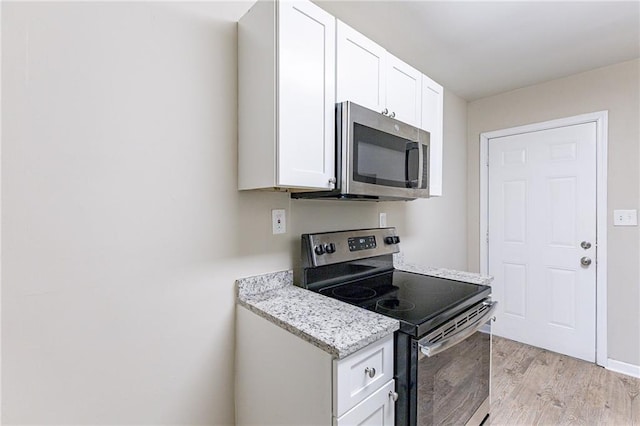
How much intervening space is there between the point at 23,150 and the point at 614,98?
140 inches

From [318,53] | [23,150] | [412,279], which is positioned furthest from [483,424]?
[23,150]

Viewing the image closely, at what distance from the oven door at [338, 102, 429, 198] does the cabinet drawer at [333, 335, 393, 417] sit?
636mm

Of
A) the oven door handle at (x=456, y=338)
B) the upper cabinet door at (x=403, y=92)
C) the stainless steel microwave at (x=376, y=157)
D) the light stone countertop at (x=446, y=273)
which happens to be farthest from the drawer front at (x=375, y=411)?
the upper cabinet door at (x=403, y=92)

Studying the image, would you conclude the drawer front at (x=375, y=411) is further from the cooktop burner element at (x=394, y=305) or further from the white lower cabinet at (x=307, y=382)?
the cooktop burner element at (x=394, y=305)

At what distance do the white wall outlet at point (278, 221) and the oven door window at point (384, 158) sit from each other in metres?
0.44

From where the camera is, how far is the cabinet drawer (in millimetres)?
945

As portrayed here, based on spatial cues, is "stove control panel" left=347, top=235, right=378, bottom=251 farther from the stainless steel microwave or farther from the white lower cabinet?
the white lower cabinet

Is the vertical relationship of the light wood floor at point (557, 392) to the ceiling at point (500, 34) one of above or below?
below

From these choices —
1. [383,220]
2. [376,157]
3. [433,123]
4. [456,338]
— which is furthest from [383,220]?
[456,338]

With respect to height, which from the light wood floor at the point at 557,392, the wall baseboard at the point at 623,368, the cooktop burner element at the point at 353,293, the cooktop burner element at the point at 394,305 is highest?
the cooktop burner element at the point at 394,305

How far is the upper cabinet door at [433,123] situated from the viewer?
76.3 inches

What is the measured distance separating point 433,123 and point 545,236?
1.65 metres

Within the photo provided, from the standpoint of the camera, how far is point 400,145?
1639 millimetres

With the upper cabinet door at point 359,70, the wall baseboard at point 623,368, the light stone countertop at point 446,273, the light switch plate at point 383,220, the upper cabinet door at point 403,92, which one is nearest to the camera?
the upper cabinet door at point 359,70
